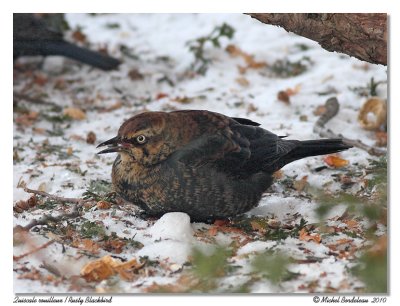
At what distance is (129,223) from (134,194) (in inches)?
6.5

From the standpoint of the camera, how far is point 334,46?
406cm

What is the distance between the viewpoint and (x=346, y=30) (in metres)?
Result: 3.96

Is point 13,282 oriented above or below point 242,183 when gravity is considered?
below

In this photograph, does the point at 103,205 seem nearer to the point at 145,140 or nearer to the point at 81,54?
the point at 145,140

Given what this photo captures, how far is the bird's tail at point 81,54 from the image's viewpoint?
20.9 feet

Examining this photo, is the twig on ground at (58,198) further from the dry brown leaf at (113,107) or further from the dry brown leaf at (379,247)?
the dry brown leaf at (113,107)

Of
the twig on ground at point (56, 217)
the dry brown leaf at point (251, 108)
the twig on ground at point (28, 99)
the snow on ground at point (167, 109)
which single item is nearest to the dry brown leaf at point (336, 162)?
the snow on ground at point (167, 109)

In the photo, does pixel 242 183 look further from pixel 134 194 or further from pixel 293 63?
pixel 293 63

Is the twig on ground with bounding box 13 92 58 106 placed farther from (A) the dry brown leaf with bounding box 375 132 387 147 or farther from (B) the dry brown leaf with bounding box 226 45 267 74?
(A) the dry brown leaf with bounding box 375 132 387 147

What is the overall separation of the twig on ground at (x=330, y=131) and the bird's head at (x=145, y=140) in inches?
62.7

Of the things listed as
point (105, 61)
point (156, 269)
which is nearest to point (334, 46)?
point (156, 269)

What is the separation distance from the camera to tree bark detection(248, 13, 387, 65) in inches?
153

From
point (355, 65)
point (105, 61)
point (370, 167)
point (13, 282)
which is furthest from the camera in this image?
point (105, 61)

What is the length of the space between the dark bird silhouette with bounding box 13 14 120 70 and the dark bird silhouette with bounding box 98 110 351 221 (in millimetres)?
1984
